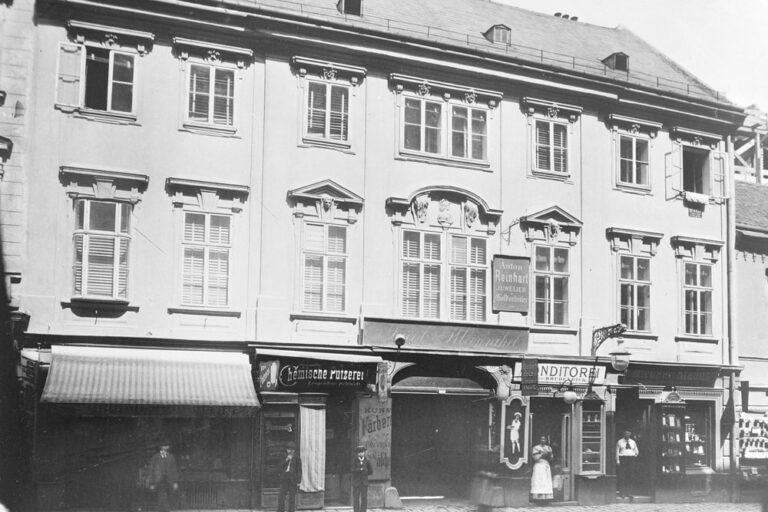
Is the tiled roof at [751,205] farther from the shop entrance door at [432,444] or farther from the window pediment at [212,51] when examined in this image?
the window pediment at [212,51]

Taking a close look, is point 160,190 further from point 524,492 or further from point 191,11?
point 524,492

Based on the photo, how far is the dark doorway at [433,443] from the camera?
1897 cm

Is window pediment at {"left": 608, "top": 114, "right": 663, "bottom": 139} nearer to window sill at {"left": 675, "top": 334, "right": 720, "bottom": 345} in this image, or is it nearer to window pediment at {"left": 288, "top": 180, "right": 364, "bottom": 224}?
window sill at {"left": 675, "top": 334, "right": 720, "bottom": 345}

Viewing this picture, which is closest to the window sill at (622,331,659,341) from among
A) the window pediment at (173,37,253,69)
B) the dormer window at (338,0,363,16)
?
the dormer window at (338,0,363,16)

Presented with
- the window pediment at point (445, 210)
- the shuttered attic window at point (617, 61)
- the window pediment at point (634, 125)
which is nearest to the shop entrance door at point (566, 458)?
the window pediment at point (445, 210)

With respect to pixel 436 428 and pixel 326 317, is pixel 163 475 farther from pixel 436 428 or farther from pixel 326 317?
pixel 436 428

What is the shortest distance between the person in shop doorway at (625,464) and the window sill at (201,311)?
910 centimetres

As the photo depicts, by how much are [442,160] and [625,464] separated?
789 cm

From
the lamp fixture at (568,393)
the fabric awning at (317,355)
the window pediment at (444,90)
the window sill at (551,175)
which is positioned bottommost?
the lamp fixture at (568,393)

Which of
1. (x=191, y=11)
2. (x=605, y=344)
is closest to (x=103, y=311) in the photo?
→ (x=191, y=11)

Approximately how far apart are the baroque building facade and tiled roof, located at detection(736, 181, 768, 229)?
1.16m

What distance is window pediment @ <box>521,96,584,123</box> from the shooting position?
20.3 meters

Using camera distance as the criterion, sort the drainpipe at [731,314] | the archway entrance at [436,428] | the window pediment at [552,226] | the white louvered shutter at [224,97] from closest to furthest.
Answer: the white louvered shutter at [224,97], the archway entrance at [436,428], the window pediment at [552,226], the drainpipe at [731,314]

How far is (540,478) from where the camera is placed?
19.3 meters
